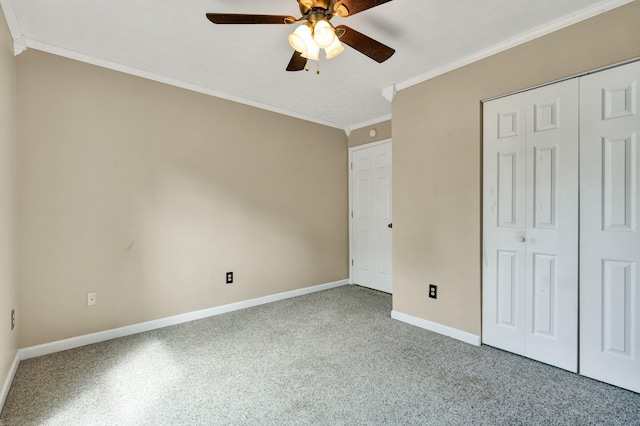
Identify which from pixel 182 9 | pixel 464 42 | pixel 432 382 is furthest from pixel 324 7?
pixel 432 382

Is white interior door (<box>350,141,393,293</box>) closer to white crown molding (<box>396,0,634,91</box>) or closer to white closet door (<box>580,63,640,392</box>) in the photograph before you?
white crown molding (<box>396,0,634,91</box>)

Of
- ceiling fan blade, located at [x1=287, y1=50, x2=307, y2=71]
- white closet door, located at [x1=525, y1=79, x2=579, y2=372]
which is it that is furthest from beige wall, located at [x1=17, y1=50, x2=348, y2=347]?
white closet door, located at [x1=525, y1=79, x2=579, y2=372]

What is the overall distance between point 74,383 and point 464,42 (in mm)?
3655

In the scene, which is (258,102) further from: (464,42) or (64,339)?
(64,339)

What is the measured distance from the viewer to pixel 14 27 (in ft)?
6.65

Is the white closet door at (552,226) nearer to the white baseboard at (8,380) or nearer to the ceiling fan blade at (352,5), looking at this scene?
the ceiling fan blade at (352,5)

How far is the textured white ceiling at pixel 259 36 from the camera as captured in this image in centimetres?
186

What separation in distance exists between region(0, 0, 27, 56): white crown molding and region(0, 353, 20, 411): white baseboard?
7.27ft

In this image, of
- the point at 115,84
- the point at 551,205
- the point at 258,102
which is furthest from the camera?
the point at 258,102

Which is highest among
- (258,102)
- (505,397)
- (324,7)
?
(258,102)

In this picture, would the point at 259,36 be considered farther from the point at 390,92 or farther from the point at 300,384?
the point at 300,384

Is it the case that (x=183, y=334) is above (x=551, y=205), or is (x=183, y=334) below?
below

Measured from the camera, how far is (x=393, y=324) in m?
2.87

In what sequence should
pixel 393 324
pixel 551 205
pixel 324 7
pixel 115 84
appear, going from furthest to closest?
pixel 393 324, pixel 115 84, pixel 551 205, pixel 324 7
